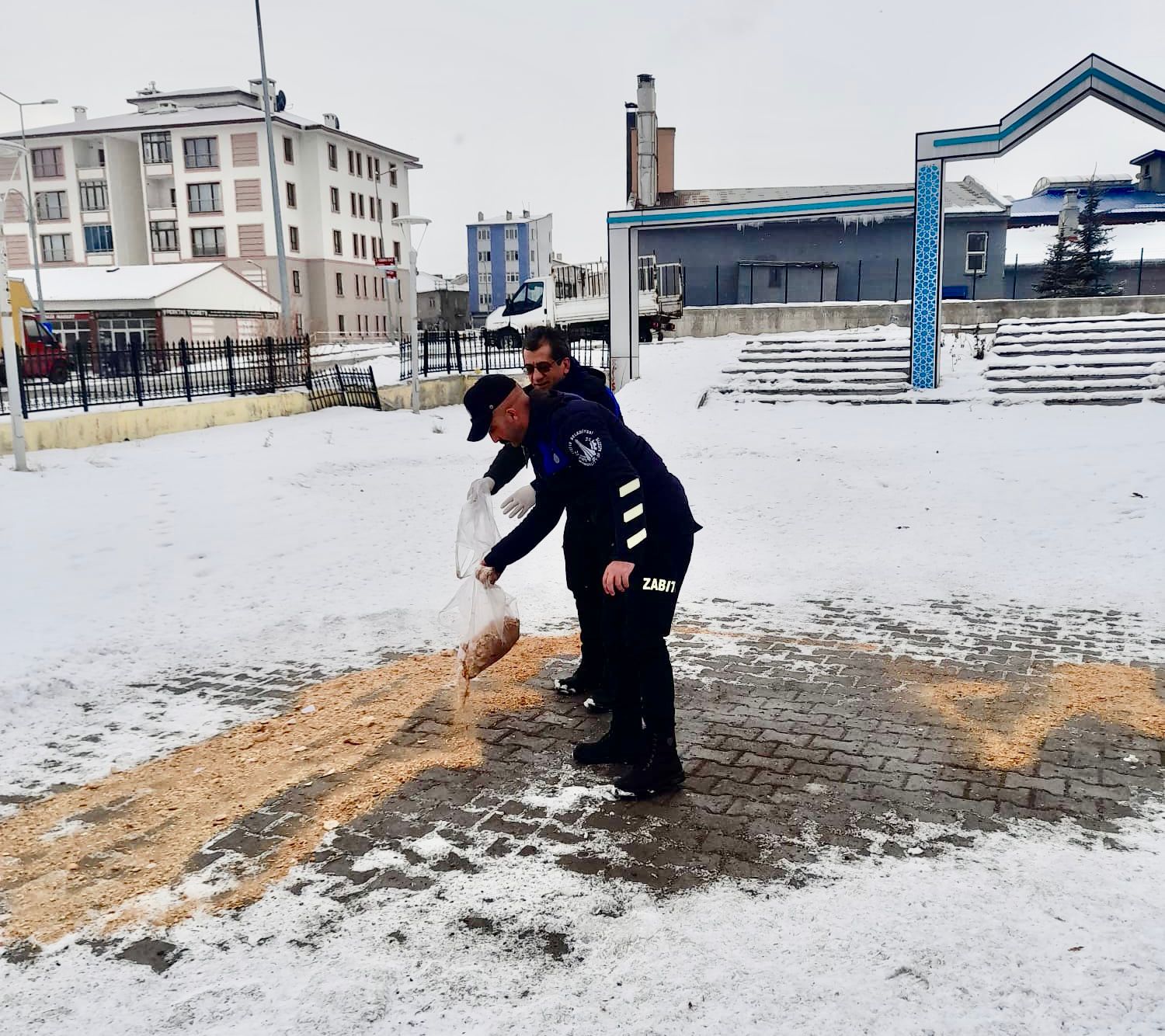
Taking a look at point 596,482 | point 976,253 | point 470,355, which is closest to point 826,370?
point 470,355

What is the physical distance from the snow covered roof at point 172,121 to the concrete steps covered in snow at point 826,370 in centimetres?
4100

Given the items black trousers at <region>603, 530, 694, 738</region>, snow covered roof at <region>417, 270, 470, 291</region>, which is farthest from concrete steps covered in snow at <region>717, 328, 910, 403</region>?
snow covered roof at <region>417, 270, 470, 291</region>

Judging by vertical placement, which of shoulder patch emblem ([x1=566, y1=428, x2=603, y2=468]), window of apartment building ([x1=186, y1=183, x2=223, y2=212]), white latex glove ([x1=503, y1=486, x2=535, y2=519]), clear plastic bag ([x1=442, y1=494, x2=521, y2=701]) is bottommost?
clear plastic bag ([x1=442, y1=494, x2=521, y2=701])

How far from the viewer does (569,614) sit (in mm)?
7461

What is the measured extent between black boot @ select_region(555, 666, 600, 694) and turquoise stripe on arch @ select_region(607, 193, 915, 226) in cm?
1561

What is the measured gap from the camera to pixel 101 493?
11250 mm

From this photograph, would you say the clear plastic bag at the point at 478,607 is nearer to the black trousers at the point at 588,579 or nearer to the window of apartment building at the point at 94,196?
the black trousers at the point at 588,579

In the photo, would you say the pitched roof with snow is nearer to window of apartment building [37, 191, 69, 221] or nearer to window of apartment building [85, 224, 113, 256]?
window of apartment building [85, 224, 113, 256]

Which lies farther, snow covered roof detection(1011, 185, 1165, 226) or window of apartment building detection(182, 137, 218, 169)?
window of apartment building detection(182, 137, 218, 169)

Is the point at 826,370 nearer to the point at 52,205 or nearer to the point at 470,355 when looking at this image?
the point at 470,355

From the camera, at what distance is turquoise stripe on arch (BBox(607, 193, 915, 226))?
1836cm

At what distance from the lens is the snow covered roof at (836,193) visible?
30.8m

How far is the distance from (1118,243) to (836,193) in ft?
32.0

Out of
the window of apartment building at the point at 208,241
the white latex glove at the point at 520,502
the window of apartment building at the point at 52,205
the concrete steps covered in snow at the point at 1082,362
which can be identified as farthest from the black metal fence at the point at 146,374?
the window of apartment building at the point at 52,205
